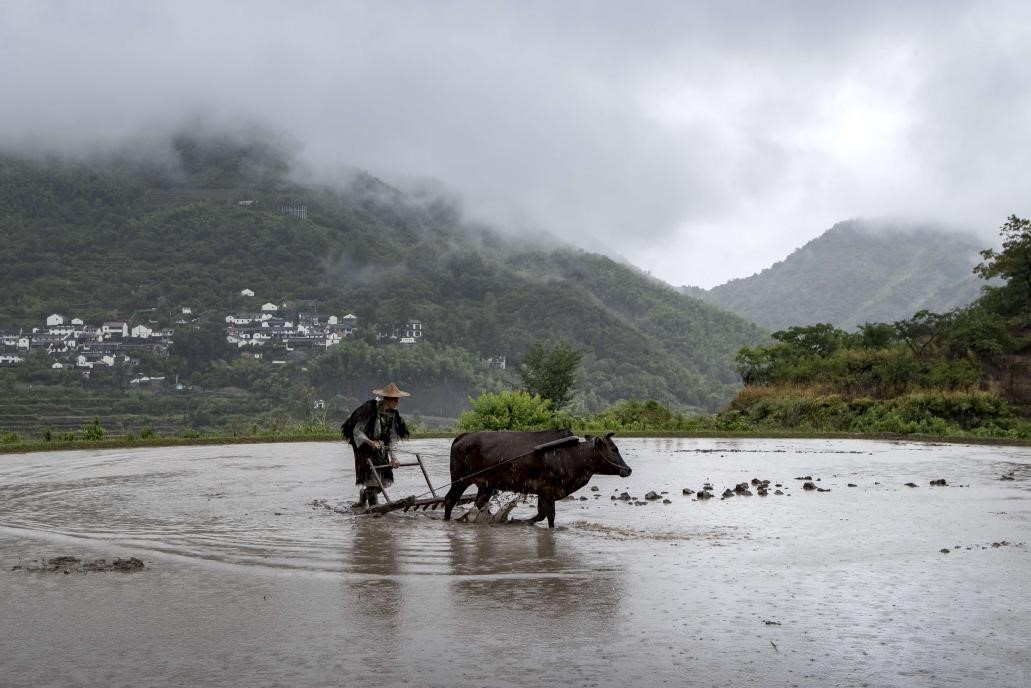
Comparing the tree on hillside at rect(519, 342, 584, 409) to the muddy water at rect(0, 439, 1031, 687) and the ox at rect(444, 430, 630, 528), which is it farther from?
the ox at rect(444, 430, 630, 528)

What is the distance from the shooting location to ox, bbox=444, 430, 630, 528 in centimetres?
1190

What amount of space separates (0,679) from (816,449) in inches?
920

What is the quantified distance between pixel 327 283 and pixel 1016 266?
325ft

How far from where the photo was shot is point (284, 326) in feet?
359

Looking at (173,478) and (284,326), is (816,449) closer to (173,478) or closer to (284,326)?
(173,478)

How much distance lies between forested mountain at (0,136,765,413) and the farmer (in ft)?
241

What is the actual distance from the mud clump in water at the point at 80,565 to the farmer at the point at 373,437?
4416 mm

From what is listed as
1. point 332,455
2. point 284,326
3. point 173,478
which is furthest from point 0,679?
point 284,326

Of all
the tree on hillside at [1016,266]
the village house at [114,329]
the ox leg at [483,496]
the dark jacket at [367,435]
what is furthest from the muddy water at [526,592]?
the village house at [114,329]

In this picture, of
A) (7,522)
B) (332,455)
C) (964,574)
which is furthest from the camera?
(332,455)

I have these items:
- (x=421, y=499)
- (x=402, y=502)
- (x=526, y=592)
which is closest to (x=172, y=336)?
(x=421, y=499)

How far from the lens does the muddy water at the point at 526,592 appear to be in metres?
5.87

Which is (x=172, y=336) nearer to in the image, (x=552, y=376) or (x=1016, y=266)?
(x=552, y=376)

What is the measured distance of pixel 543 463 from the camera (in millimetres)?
11930
